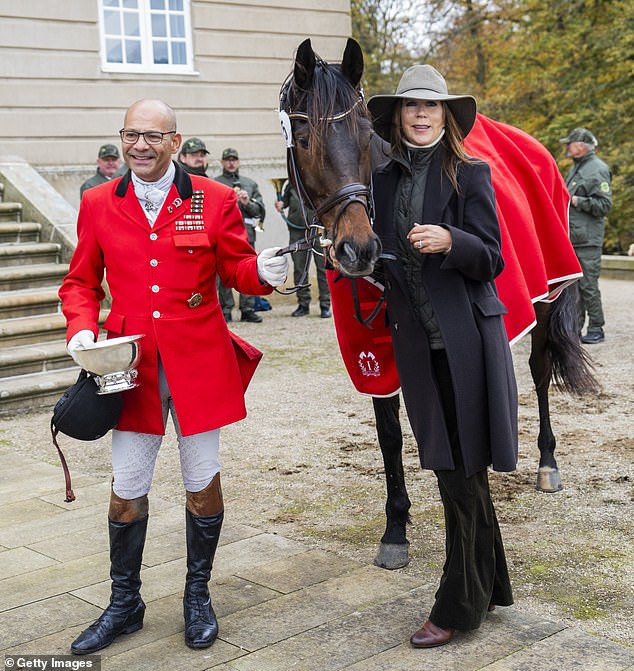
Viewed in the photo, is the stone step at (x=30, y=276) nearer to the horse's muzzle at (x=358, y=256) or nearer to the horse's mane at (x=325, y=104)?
the horse's mane at (x=325, y=104)

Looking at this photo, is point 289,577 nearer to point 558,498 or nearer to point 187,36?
point 558,498

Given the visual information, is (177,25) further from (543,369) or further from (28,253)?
(543,369)

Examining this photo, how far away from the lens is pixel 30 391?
789cm

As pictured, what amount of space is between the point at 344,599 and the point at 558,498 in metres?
1.74

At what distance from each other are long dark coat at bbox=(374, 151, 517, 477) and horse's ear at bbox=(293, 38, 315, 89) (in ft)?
1.86

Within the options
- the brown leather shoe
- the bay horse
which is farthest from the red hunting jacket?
the brown leather shoe

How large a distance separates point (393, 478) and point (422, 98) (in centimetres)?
188

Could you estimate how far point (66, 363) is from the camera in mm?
8578

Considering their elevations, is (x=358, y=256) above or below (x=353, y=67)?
below

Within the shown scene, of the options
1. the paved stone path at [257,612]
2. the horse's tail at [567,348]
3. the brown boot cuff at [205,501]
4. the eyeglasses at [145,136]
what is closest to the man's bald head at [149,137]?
the eyeglasses at [145,136]

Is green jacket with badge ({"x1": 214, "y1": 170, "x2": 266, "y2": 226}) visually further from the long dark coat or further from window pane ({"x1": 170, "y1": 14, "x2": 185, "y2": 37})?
the long dark coat

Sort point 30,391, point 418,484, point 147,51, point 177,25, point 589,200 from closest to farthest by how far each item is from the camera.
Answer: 1. point 418,484
2. point 30,391
3. point 589,200
4. point 147,51
5. point 177,25

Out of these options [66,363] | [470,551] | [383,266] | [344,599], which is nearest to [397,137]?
[383,266]

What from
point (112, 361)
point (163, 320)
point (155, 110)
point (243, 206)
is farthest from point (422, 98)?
point (243, 206)
